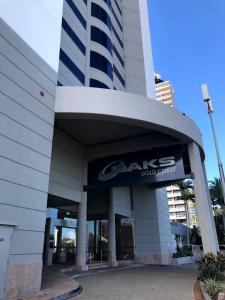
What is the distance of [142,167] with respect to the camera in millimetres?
17781

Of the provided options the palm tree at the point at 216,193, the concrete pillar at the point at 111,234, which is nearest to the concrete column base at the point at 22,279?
the concrete pillar at the point at 111,234

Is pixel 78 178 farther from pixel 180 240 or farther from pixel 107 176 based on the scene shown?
pixel 180 240

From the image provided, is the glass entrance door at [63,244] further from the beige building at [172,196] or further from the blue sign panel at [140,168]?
the beige building at [172,196]

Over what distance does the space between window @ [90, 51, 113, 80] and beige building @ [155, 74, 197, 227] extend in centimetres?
8700

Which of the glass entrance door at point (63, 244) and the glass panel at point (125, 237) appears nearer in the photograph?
the glass entrance door at point (63, 244)

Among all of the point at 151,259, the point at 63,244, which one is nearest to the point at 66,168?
the point at 63,244

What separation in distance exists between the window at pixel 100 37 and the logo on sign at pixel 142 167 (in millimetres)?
15317

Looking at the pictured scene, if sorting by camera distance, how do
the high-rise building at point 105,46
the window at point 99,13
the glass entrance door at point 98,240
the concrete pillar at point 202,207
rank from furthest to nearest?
the window at point 99,13 < the glass entrance door at point 98,240 < the high-rise building at point 105,46 < the concrete pillar at point 202,207

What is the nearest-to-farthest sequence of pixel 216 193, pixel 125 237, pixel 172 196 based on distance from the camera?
pixel 125 237, pixel 216 193, pixel 172 196

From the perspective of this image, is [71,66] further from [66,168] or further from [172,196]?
[172,196]

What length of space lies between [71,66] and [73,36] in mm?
3384

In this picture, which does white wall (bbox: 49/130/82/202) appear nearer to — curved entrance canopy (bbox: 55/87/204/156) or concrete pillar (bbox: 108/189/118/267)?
curved entrance canopy (bbox: 55/87/204/156)

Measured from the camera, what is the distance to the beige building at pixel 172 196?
115 metres

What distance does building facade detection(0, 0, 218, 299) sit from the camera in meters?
10.0
